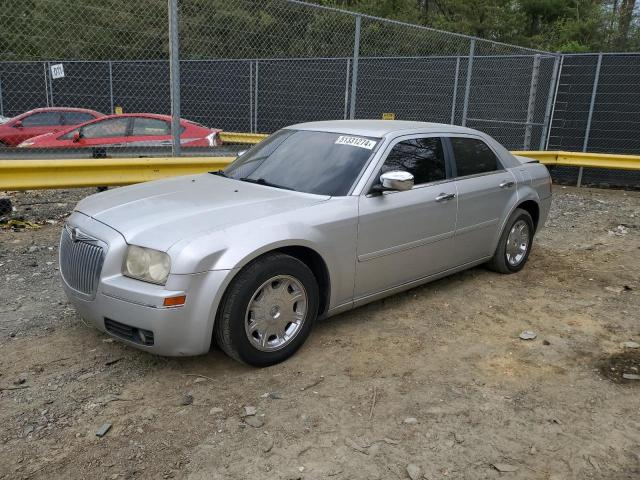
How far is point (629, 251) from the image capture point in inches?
286

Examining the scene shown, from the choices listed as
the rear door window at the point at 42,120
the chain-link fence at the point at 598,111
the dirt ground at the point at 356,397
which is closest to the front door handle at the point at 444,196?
the dirt ground at the point at 356,397

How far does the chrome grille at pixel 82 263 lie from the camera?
11.8ft

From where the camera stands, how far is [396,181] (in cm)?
425

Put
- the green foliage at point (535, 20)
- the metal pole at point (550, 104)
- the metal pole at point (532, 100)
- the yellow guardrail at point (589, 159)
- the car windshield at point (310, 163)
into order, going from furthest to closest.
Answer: the green foliage at point (535, 20) → the metal pole at point (550, 104) → the metal pole at point (532, 100) → the yellow guardrail at point (589, 159) → the car windshield at point (310, 163)

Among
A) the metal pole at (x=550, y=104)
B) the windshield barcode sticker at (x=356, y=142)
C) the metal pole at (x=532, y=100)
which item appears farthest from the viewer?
the metal pole at (x=550, y=104)

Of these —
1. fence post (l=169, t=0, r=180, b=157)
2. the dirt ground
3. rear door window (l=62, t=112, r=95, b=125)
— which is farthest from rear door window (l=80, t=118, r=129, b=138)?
the dirt ground

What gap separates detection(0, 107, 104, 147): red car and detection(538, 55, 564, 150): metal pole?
10420 mm

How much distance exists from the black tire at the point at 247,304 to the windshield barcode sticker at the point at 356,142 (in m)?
1.23

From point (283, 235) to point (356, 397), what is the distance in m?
1.10

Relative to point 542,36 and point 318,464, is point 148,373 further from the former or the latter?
point 542,36

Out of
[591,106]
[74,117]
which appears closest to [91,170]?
[74,117]

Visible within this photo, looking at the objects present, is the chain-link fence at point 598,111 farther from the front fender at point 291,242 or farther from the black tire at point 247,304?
the black tire at point 247,304

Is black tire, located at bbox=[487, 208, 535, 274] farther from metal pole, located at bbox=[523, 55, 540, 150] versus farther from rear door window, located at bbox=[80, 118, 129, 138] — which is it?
rear door window, located at bbox=[80, 118, 129, 138]

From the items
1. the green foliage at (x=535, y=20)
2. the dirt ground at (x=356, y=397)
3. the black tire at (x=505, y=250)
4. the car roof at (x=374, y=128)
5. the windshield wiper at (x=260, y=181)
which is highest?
the green foliage at (x=535, y=20)
